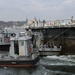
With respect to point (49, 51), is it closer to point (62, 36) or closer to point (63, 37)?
point (63, 37)

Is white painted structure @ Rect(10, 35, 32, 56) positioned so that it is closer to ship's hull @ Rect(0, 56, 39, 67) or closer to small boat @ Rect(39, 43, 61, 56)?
ship's hull @ Rect(0, 56, 39, 67)

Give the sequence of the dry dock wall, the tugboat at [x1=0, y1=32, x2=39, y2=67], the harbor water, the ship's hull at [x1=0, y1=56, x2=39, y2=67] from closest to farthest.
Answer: the harbor water → the ship's hull at [x1=0, y1=56, x2=39, y2=67] → the tugboat at [x1=0, y1=32, x2=39, y2=67] → the dry dock wall

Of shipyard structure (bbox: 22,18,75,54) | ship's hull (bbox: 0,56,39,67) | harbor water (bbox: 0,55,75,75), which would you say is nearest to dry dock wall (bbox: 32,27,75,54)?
shipyard structure (bbox: 22,18,75,54)

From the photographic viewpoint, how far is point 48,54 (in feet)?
174

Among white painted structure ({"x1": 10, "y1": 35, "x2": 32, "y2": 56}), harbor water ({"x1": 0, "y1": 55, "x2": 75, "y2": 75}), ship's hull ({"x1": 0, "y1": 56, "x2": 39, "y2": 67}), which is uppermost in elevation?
white painted structure ({"x1": 10, "y1": 35, "x2": 32, "y2": 56})

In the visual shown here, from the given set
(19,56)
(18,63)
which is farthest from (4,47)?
(18,63)

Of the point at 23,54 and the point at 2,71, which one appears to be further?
the point at 23,54

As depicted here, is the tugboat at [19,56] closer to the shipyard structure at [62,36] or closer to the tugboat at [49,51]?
the tugboat at [49,51]

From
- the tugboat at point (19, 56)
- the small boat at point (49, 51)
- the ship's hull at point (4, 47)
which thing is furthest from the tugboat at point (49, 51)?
the ship's hull at point (4, 47)

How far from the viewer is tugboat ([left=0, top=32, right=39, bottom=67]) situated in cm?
4012

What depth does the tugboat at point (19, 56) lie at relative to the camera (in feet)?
132

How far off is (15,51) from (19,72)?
577 cm

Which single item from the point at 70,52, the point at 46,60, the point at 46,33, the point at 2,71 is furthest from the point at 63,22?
the point at 2,71

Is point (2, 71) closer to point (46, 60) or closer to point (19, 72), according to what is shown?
point (19, 72)
